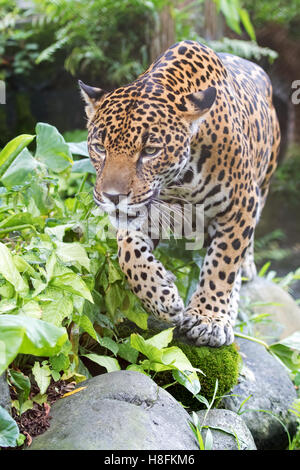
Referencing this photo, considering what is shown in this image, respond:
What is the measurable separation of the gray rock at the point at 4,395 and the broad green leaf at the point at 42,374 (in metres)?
0.21

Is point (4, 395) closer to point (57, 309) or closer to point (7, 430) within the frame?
point (7, 430)

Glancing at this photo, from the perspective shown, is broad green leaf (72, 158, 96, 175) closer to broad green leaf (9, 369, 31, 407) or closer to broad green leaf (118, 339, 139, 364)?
broad green leaf (118, 339, 139, 364)

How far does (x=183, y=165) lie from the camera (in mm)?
3607

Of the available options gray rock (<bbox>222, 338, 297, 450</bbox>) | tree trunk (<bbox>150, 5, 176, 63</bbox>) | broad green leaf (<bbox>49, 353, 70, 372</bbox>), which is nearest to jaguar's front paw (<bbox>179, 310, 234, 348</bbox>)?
gray rock (<bbox>222, 338, 297, 450</bbox>)

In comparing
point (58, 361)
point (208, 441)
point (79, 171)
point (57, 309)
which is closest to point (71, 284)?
point (57, 309)

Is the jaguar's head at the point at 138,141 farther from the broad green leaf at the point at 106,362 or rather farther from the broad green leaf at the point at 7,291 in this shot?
the broad green leaf at the point at 106,362

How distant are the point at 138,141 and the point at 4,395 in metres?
1.54

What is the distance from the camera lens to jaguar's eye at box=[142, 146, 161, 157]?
337cm

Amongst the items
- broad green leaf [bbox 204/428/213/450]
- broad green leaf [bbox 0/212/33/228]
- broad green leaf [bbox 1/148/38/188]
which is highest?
broad green leaf [bbox 1/148/38/188]

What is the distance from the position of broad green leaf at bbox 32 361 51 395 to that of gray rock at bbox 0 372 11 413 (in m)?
0.21

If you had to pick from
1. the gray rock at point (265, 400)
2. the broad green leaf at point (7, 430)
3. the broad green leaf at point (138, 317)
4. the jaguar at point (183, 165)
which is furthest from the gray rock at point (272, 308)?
the broad green leaf at point (7, 430)

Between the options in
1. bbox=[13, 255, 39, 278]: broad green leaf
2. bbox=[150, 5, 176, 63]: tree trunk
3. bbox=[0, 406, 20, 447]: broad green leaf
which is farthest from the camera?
bbox=[150, 5, 176, 63]: tree trunk

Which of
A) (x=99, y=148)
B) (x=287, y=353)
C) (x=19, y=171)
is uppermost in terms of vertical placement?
(x=99, y=148)

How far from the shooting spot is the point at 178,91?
3629 mm
